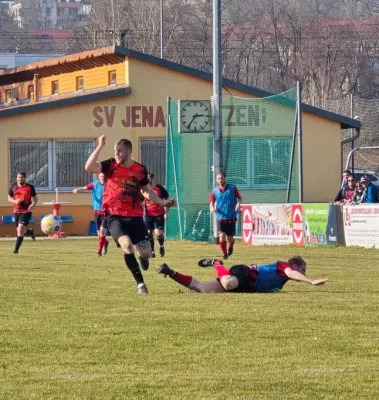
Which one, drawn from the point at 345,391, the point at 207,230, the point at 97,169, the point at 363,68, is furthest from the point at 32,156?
the point at 363,68

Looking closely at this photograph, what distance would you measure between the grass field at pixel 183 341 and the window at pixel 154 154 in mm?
22394

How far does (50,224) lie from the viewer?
37.2 meters

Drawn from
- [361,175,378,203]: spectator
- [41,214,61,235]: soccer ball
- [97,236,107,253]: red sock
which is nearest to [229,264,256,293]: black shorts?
[97,236,107,253]: red sock

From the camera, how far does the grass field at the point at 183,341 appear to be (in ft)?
27.7

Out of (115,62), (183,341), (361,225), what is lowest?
(361,225)

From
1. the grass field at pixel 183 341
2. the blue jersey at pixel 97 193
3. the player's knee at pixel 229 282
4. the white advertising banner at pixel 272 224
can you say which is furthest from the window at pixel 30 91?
the player's knee at pixel 229 282

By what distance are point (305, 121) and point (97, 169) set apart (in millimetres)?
25698

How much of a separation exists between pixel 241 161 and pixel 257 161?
44cm

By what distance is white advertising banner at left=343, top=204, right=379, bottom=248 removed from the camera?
88.0 feet

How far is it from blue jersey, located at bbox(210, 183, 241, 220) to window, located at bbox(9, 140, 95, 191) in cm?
1636

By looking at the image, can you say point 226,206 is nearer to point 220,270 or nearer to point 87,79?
point 220,270

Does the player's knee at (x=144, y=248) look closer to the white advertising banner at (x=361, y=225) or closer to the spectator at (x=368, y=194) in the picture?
the white advertising banner at (x=361, y=225)

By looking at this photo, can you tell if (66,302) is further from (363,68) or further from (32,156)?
(363,68)

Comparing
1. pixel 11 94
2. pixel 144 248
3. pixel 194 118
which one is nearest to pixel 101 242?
pixel 194 118
